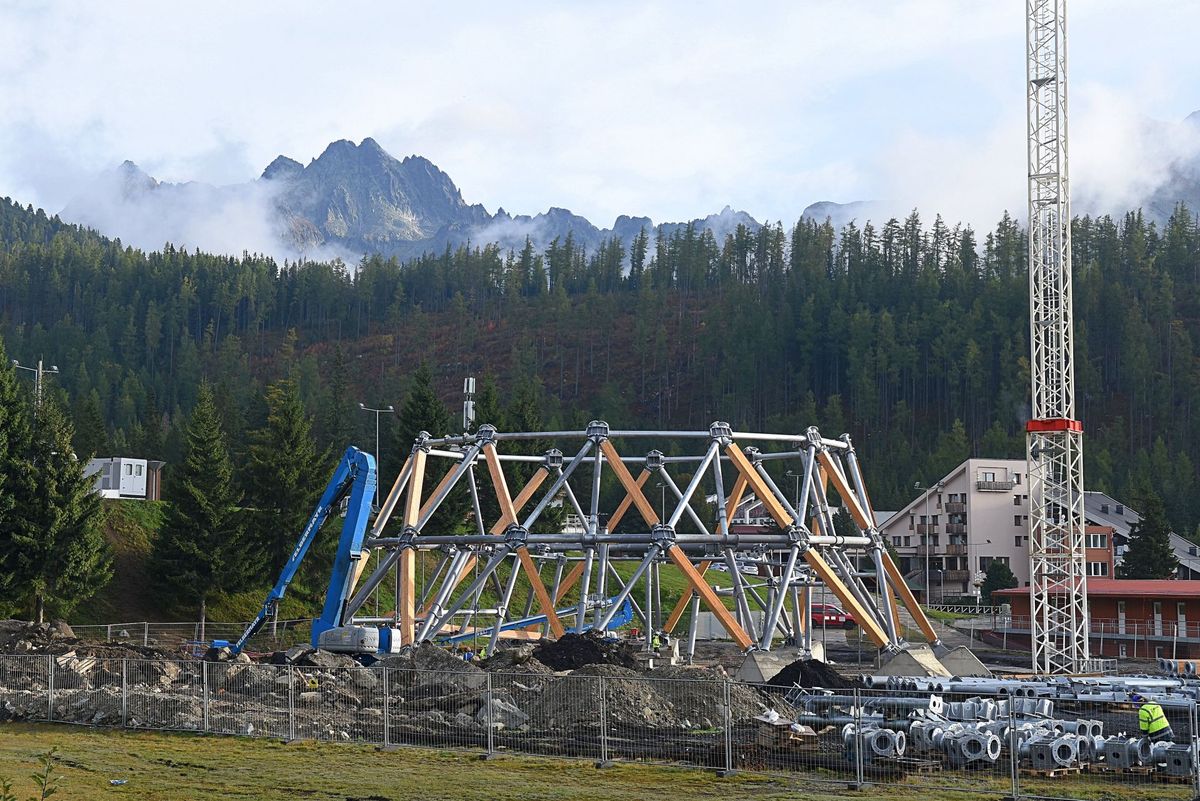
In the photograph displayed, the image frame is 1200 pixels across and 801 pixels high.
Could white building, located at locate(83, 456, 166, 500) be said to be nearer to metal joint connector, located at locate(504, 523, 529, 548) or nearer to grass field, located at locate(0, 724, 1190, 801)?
metal joint connector, located at locate(504, 523, 529, 548)

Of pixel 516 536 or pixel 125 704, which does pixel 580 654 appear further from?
pixel 125 704

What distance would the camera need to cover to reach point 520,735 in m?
30.8

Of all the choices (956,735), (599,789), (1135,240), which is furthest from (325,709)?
(1135,240)

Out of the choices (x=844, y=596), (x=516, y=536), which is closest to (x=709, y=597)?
(x=844, y=596)

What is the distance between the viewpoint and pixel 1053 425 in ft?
210

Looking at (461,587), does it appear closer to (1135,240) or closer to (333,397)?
(333,397)

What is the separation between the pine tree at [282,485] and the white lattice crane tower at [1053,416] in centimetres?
3588

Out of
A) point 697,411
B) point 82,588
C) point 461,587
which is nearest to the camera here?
point 82,588

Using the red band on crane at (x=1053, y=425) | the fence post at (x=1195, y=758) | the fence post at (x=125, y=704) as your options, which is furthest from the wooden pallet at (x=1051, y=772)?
the red band on crane at (x=1053, y=425)

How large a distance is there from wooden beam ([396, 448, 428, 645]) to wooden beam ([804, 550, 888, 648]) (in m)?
13.8

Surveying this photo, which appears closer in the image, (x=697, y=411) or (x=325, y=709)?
(x=325, y=709)

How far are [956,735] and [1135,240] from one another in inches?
7324

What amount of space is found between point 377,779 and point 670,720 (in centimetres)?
887

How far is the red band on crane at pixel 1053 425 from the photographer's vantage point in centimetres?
6384
